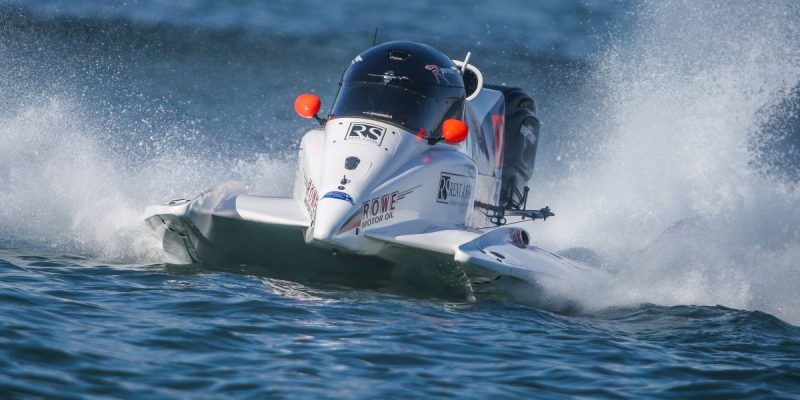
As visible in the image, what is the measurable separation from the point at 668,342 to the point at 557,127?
1454 cm

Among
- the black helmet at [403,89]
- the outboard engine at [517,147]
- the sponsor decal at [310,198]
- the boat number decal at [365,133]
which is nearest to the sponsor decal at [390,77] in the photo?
the black helmet at [403,89]

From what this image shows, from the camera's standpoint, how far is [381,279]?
10.1 meters

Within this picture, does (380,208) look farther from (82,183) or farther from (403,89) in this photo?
(82,183)

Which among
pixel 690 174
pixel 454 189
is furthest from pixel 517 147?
pixel 690 174

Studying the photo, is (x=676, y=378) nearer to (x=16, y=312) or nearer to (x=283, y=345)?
(x=283, y=345)

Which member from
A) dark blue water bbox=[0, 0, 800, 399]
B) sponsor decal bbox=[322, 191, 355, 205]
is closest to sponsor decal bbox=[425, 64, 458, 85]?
sponsor decal bbox=[322, 191, 355, 205]

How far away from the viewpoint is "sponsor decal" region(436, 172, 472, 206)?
10492mm

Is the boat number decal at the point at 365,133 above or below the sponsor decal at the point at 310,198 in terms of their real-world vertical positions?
above

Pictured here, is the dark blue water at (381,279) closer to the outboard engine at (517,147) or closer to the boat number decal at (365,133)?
the boat number decal at (365,133)

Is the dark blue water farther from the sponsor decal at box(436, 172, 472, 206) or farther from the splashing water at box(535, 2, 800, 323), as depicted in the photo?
the sponsor decal at box(436, 172, 472, 206)

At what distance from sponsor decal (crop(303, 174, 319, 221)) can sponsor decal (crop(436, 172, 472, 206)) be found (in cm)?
115

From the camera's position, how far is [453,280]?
9.88 meters

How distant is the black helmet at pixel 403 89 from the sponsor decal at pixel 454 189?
0.48 metres

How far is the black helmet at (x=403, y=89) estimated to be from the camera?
1070 centimetres
